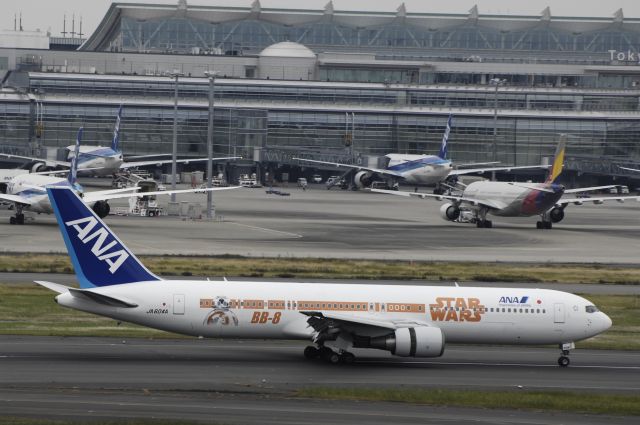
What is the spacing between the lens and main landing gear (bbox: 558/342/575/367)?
50938mm

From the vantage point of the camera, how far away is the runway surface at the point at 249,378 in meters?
39.1

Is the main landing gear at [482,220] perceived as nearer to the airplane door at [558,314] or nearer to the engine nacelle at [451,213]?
the engine nacelle at [451,213]

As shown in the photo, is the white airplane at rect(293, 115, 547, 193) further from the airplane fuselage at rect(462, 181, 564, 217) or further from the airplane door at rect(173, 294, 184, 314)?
the airplane door at rect(173, 294, 184, 314)

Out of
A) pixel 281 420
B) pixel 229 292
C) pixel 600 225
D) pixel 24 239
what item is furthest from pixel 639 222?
pixel 281 420

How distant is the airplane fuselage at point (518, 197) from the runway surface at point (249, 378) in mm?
65087

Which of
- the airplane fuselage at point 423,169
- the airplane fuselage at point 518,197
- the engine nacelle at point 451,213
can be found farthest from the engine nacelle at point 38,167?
the airplane fuselage at point 518,197

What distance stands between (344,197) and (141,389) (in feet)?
418

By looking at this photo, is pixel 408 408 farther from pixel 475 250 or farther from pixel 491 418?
pixel 475 250

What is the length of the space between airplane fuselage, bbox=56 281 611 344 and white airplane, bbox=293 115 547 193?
417ft

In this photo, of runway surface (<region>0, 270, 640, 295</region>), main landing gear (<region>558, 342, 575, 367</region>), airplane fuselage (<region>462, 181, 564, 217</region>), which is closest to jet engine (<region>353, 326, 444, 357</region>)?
main landing gear (<region>558, 342, 575, 367</region>)

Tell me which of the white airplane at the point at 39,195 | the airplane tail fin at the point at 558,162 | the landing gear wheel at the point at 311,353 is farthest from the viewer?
the airplane tail fin at the point at 558,162

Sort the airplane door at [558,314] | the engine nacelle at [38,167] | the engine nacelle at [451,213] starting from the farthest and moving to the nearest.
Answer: the engine nacelle at [38,167]
the engine nacelle at [451,213]
the airplane door at [558,314]

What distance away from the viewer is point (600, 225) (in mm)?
128625

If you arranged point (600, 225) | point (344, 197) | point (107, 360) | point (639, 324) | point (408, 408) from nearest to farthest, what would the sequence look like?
point (408, 408) → point (107, 360) → point (639, 324) → point (600, 225) → point (344, 197)
